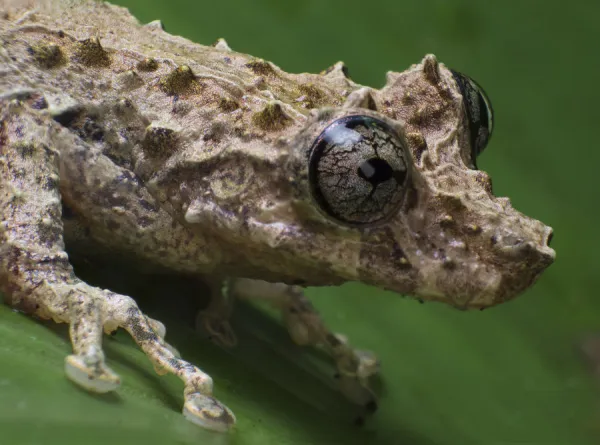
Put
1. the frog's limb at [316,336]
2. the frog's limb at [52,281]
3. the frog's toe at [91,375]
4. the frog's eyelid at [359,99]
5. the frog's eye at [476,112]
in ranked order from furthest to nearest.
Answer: the frog's limb at [316,336] < the frog's eye at [476,112] < the frog's eyelid at [359,99] < the frog's limb at [52,281] < the frog's toe at [91,375]

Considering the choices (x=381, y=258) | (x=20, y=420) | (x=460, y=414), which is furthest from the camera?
(x=460, y=414)

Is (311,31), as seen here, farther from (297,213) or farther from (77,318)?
(77,318)

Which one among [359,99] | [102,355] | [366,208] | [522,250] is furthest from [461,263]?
[102,355]

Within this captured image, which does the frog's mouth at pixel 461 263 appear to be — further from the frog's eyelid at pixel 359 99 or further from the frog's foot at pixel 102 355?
the frog's foot at pixel 102 355

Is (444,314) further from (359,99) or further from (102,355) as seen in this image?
(102,355)

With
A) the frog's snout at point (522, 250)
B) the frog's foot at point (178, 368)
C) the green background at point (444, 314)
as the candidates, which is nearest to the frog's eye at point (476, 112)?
the frog's snout at point (522, 250)

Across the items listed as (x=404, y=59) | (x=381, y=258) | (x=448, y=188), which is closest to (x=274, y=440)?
(x=381, y=258)
